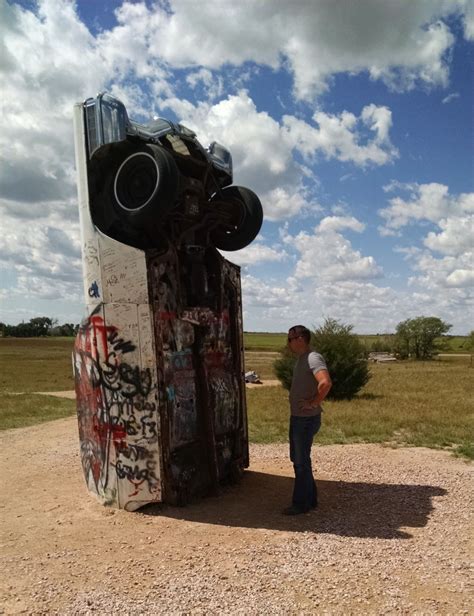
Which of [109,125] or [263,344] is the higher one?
[109,125]

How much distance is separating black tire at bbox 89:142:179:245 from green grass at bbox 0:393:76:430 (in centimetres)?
963

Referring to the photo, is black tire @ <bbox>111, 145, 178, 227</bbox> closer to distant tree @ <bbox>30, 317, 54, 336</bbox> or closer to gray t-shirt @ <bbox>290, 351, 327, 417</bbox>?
gray t-shirt @ <bbox>290, 351, 327, 417</bbox>

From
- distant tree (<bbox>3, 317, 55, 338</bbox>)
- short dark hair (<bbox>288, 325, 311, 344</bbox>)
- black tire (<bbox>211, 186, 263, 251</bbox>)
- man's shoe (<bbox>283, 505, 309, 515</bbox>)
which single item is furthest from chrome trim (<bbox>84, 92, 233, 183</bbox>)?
distant tree (<bbox>3, 317, 55, 338</bbox>)

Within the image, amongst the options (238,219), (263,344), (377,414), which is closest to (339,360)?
(377,414)

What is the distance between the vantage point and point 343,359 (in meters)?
21.0

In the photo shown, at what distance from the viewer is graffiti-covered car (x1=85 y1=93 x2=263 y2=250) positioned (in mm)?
6609

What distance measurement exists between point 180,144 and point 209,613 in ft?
18.4

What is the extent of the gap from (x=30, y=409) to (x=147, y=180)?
14.3 m

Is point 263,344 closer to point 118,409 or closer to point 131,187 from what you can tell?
point 131,187

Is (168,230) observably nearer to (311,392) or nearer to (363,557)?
(311,392)

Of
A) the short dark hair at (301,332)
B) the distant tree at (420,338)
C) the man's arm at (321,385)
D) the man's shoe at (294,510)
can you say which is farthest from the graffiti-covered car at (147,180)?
the distant tree at (420,338)

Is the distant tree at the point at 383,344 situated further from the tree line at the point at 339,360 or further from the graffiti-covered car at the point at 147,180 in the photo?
the graffiti-covered car at the point at 147,180

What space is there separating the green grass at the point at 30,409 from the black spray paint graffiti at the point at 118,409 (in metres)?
8.96

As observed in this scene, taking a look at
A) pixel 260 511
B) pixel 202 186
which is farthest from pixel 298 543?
pixel 202 186
